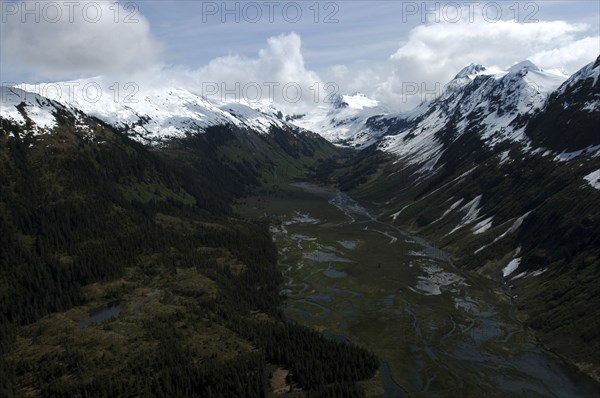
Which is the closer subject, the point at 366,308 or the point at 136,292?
the point at 366,308

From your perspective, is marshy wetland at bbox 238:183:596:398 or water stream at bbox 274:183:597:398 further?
marshy wetland at bbox 238:183:596:398

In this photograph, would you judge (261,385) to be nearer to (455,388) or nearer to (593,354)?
(455,388)

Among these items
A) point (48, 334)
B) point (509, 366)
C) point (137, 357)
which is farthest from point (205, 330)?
point (509, 366)

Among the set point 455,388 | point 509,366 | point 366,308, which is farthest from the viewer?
point 366,308

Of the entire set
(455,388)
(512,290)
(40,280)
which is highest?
(40,280)

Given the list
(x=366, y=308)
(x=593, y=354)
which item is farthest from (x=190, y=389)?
(x=593, y=354)

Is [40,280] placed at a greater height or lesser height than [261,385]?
greater

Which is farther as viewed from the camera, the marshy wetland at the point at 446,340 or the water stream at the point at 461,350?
the marshy wetland at the point at 446,340

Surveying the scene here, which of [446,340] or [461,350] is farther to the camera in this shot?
[446,340]

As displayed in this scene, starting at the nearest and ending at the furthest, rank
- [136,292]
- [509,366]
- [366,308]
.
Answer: [509,366] → [366,308] → [136,292]

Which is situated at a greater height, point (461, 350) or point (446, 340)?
point (446, 340)
